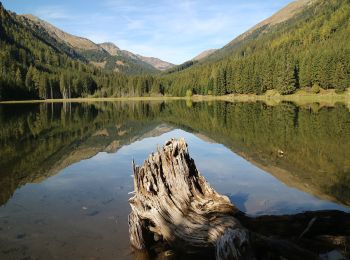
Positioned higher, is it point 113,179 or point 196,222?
point 196,222

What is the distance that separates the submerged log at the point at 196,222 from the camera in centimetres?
814

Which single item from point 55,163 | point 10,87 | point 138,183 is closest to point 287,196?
point 138,183

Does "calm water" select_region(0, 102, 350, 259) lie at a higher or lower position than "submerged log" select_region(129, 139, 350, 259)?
lower

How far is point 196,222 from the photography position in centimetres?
1008

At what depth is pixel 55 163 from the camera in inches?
975

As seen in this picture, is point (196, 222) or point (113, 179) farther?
point (113, 179)

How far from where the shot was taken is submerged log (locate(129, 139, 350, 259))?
8141mm

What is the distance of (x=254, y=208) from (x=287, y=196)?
92.2 inches

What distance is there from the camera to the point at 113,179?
20062 mm

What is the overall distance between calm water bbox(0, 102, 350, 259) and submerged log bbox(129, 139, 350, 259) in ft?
3.95

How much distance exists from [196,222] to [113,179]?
422 inches

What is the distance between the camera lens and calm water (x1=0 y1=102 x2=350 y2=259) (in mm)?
11984

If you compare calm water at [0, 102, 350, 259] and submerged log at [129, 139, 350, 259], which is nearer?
submerged log at [129, 139, 350, 259]

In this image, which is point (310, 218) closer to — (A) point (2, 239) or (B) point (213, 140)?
(A) point (2, 239)
